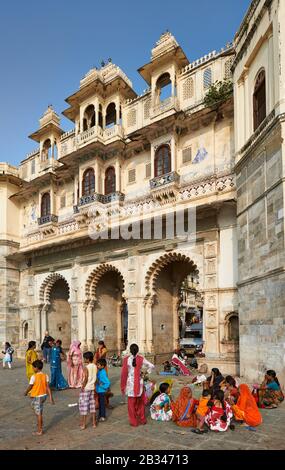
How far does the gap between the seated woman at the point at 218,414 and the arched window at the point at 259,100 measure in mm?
7680

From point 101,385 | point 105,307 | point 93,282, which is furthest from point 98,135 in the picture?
point 101,385

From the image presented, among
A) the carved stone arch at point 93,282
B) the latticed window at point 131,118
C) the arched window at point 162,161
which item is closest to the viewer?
the arched window at point 162,161

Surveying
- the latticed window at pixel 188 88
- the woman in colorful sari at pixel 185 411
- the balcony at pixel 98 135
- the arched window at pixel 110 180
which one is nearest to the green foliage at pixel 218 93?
the latticed window at pixel 188 88

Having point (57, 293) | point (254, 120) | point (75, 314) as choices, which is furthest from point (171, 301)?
point (254, 120)

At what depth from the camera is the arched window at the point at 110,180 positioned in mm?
18672

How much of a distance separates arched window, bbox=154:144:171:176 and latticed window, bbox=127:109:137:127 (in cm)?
256

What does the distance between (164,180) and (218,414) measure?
1106 centimetres

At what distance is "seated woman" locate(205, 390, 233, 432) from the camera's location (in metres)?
6.52

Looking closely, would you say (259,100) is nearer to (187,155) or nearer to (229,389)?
(187,155)

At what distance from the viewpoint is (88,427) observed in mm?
7012

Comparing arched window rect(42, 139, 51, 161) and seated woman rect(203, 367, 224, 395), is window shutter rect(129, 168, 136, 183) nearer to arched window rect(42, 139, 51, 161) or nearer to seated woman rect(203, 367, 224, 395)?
arched window rect(42, 139, 51, 161)

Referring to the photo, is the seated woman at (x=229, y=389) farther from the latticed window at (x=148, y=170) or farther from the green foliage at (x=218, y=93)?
the latticed window at (x=148, y=170)

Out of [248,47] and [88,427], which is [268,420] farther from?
[248,47]
